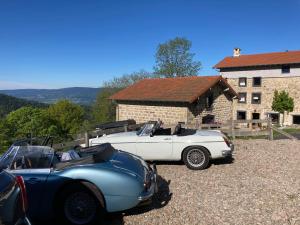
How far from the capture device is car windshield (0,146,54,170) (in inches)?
211

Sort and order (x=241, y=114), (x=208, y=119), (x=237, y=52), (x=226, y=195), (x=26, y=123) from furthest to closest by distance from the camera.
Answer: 1. (x=26, y=123)
2. (x=237, y=52)
3. (x=241, y=114)
4. (x=208, y=119)
5. (x=226, y=195)

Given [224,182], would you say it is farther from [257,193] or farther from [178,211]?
[178,211]

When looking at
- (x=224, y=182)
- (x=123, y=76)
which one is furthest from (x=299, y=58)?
(x=224, y=182)

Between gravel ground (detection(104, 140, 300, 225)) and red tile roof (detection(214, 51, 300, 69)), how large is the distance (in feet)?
117

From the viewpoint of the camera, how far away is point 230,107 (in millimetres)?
28109

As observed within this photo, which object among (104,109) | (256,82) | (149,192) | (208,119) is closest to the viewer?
(149,192)

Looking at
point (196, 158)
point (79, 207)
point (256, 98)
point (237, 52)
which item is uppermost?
point (237, 52)

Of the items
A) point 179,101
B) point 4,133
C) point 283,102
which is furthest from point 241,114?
point 4,133

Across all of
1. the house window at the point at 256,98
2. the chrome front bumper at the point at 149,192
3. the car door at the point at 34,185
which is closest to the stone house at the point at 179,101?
the chrome front bumper at the point at 149,192

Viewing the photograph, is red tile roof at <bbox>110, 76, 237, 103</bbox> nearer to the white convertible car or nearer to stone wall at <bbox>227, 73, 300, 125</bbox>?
the white convertible car

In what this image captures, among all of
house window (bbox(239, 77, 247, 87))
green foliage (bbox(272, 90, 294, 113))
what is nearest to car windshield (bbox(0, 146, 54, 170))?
green foliage (bbox(272, 90, 294, 113))

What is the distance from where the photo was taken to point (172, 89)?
26250mm

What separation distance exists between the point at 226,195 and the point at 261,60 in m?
41.4

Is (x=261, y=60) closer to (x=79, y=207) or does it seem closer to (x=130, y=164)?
(x=130, y=164)
